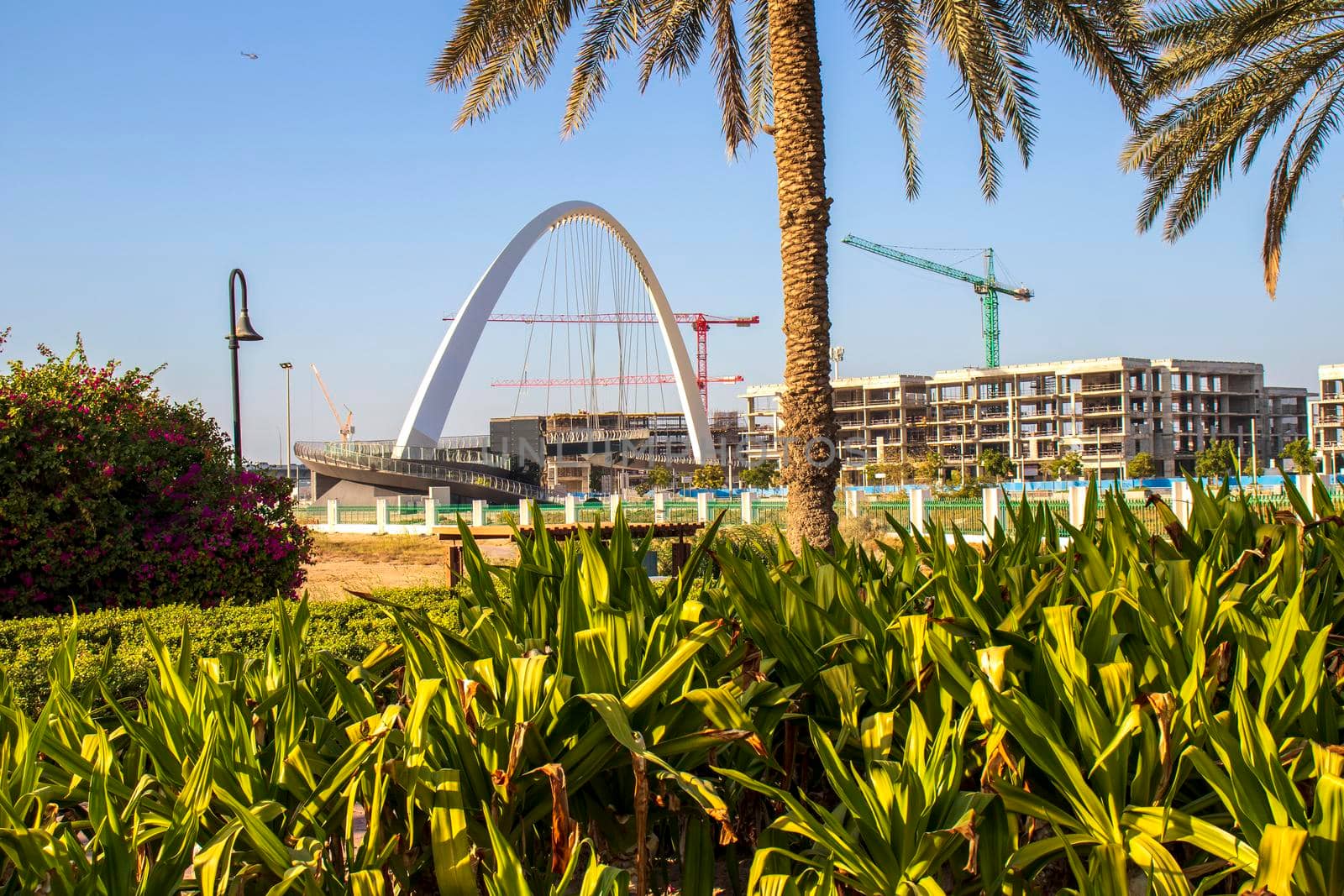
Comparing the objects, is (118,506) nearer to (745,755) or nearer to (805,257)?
(805,257)

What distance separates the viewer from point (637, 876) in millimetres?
1922

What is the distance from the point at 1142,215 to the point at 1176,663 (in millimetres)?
13725

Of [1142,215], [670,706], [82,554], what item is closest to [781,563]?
[670,706]

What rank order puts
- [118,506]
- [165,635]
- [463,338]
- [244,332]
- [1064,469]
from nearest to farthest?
1. [165,635]
2. [118,506]
3. [244,332]
4. [463,338]
5. [1064,469]

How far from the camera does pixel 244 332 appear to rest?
49.1 ft

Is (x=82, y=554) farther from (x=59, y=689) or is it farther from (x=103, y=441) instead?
(x=59, y=689)

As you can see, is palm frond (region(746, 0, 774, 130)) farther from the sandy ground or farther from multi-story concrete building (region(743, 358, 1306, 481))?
multi-story concrete building (region(743, 358, 1306, 481))

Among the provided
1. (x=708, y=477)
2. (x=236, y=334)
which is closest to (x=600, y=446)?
(x=708, y=477)

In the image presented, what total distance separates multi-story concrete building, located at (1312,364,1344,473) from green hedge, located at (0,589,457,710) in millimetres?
91403

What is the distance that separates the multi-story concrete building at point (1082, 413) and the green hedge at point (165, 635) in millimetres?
82964

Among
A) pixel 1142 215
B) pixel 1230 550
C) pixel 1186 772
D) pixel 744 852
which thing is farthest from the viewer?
pixel 1142 215

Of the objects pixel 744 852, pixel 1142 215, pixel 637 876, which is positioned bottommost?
pixel 744 852

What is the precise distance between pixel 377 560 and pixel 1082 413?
80525mm

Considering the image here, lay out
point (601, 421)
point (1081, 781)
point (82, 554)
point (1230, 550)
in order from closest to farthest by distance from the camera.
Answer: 1. point (1081, 781)
2. point (1230, 550)
3. point (82, 554)
4. point (601, 421)
